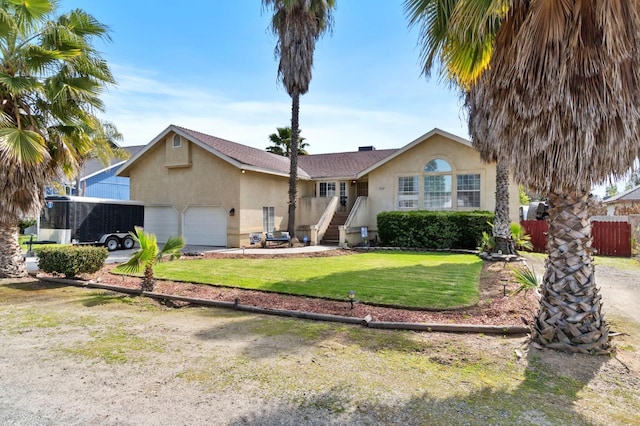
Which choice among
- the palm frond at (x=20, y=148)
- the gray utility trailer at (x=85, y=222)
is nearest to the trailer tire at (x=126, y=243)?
the gray utility trailer at (x=85, y=222)

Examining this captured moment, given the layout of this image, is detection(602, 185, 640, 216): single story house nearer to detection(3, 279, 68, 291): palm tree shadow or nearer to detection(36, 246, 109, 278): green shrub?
detection(36, 246, 109, 278): green shrub

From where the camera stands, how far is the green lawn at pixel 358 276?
26.2 feet

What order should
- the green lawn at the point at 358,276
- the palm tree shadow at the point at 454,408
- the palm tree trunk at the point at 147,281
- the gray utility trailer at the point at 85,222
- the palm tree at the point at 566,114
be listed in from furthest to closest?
the gray utility trailer at the point at 85,222 → the palm tree trunk at the point at 147,281 → the green lawn at the point at 358,276 → the palm tree at the point at 566,114 → the palm tree shadow at the point at 454,408

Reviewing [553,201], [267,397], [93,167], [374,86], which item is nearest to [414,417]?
[267,397]

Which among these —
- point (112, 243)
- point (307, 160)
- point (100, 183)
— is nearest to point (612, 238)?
point (307, 160)

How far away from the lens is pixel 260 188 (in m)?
20.1

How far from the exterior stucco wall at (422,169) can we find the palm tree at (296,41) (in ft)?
17.2

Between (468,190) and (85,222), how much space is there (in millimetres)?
19255

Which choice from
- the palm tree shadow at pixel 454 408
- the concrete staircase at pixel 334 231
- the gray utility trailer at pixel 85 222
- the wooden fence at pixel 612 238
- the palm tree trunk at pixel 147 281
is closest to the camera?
the palm tree shadow at pixel 454 408

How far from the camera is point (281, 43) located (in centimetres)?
1911

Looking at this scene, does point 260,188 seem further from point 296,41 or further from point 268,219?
point 296,41

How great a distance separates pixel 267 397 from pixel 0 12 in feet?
34.9

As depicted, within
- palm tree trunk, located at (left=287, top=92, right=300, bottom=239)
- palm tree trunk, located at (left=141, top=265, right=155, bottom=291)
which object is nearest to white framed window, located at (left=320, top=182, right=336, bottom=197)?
palm tree trunk, located at (left=287, top=92, right=300, bottom=239)

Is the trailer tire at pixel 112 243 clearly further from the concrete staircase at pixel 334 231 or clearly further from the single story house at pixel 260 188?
the concrete staircase at pixel 334 231
